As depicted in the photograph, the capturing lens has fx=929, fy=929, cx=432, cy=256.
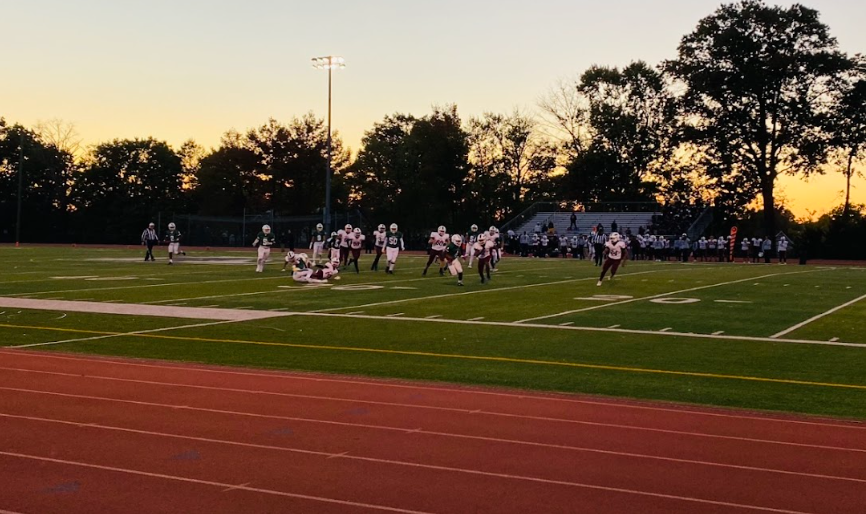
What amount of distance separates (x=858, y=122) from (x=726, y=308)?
53.9m

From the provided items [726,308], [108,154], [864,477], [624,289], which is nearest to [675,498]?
[864,477]

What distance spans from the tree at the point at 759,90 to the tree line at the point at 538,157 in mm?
106

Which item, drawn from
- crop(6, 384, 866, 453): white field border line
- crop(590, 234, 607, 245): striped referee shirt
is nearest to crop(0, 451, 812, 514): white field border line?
crop(6, 384, 866, 453): white field border line

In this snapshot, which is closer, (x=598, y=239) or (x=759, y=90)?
(x=598, y=239)

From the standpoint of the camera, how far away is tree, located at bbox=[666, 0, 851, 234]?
226ft

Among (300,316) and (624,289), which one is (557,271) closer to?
(624,289)

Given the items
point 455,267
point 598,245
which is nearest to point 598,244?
point 598,245

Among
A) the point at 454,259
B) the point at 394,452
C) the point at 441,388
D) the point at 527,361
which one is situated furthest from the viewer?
the point at 454,259

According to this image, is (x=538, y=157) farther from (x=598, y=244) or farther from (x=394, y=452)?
(x=394, y=452)

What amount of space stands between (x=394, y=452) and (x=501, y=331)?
9098mm

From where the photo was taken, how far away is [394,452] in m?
7.71

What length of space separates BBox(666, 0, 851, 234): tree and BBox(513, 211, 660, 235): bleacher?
7710 millimetres

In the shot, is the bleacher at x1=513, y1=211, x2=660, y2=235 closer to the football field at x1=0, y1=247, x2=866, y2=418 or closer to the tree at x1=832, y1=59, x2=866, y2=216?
the tree at x1=832, y1=59, x2=866, y2=216

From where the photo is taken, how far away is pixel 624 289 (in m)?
27.1
